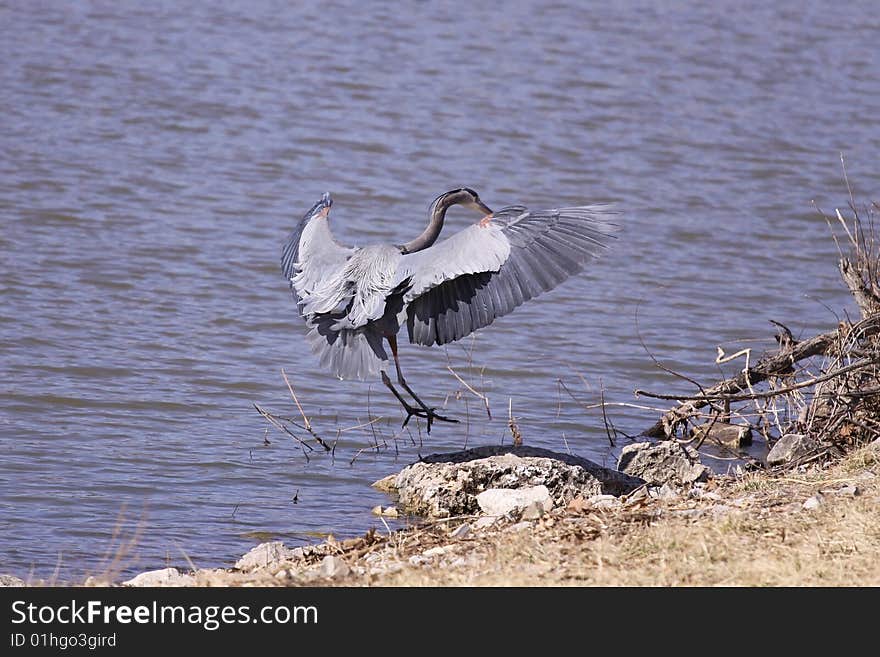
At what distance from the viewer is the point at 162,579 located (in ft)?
17.2

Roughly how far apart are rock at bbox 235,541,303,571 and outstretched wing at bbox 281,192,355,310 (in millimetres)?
1590

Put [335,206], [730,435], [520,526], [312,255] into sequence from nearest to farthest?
[520,526]
[312,255]
[730,435]
[335,206]

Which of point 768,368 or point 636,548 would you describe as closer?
point 636,548

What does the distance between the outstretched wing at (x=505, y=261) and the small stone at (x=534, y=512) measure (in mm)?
1191

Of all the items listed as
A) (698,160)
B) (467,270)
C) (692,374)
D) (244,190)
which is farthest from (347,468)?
(698,160)

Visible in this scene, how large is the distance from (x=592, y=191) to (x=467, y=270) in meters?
7.13

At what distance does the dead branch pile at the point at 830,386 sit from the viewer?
680 cm

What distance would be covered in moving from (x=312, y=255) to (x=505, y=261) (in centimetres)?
119

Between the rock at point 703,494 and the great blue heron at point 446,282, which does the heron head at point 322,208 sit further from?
the rock at point 703,494

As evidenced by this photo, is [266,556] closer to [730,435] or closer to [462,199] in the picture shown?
[462,199]

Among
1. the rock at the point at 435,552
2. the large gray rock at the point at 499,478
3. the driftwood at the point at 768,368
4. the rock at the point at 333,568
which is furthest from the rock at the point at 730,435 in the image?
the rock at the point at 333,568

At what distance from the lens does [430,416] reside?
7.15 meters

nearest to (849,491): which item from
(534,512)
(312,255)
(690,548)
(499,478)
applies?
(690,548)

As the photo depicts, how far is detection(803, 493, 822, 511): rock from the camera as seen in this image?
17.5ft
